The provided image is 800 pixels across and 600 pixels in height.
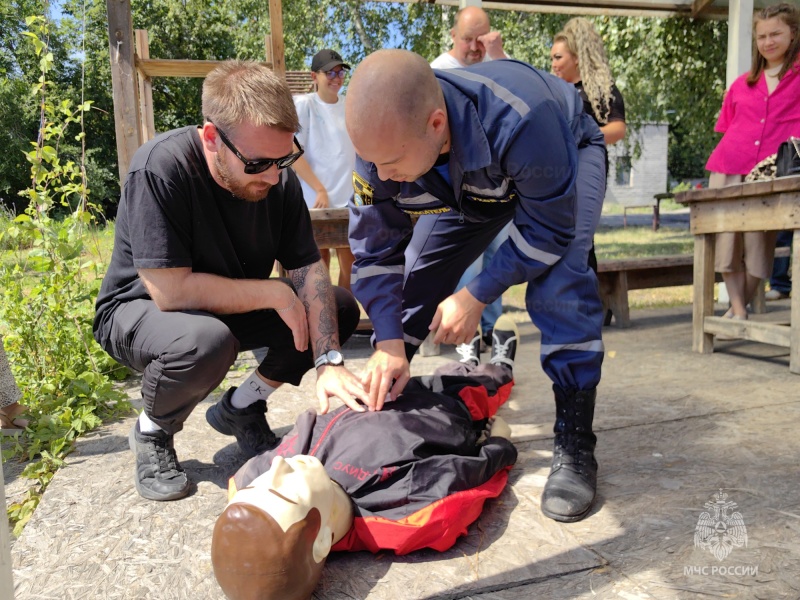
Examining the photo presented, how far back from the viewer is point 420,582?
182 centimetres

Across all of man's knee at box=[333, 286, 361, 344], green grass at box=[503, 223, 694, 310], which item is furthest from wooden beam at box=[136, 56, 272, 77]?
green grass at box=[503, 223, 694, 310]

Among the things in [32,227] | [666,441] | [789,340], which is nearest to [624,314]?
[789,340]

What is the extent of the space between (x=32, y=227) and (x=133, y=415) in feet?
3.54

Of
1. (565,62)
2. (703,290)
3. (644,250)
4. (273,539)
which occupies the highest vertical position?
(565,62)

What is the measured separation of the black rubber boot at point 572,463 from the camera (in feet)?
7.02

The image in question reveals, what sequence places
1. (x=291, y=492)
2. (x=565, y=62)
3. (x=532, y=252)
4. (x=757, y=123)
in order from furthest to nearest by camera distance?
1. (x=757, y=123)
2. (x=565, y=62)
3. (x=532, y=252)
4. (x=291, y=492)

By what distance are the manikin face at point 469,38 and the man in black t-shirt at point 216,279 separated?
2.13 meters

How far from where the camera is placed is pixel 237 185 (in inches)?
94.3

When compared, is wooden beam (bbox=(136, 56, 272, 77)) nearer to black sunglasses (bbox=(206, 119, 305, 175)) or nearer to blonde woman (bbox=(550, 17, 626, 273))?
blonde woman (bbox=(550, 17, 626, 273))

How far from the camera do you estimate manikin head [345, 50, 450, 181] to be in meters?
1.82

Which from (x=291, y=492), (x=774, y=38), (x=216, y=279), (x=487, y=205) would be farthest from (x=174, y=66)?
(x=774, y=38)

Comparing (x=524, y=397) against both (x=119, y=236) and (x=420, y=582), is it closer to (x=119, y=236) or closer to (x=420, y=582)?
(x=420, y=582)

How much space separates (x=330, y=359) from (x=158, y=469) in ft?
2.44

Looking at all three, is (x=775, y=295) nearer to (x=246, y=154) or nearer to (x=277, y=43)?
(x=277, y=43)
